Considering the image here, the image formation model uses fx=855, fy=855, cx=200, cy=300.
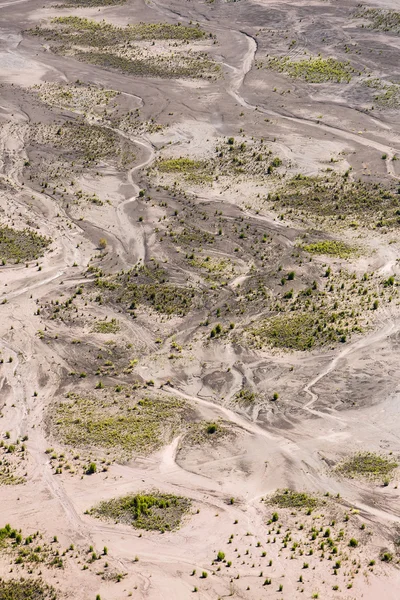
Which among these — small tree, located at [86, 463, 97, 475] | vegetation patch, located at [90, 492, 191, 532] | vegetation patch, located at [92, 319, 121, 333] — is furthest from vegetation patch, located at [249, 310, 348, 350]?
vegetation patch, located at [90, 492, 191, 532]

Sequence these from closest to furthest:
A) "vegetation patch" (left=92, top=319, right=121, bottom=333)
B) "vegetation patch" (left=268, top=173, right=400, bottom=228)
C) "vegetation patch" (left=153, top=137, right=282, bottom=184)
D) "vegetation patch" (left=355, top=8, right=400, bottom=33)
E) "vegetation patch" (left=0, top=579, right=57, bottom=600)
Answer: "vegetation patch" (left=0, top=579, right=57, bottom=600), "vegetation patch" (left=92, top=319, right=121, bottom=333), "vegetation patch" (left=268, top=173, right=400, bottom=228), "vegetation patch" (left=153, top=137, right=282, bottom=184), "vegetation patch" (left=355, top=8, right=400, bottom=33)

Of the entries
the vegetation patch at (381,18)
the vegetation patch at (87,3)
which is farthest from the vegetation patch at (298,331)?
the vegetation patch at (87,3)

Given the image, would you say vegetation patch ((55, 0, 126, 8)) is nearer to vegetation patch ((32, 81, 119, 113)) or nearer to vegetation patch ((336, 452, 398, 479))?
vegetation patch ((32, 81, 119, 113))

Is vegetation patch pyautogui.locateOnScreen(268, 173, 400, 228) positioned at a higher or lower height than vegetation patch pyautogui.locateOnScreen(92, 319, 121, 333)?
higher

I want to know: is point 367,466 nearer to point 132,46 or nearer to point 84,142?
point 84,142

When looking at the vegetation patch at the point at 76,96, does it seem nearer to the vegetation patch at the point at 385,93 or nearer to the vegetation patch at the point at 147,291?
the vegetation patch at the point at 385,93

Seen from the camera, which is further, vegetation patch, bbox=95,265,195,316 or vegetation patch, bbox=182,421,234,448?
vegetation patch, bbox=95,265,195,316

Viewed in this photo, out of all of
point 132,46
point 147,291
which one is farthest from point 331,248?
point 132,46
